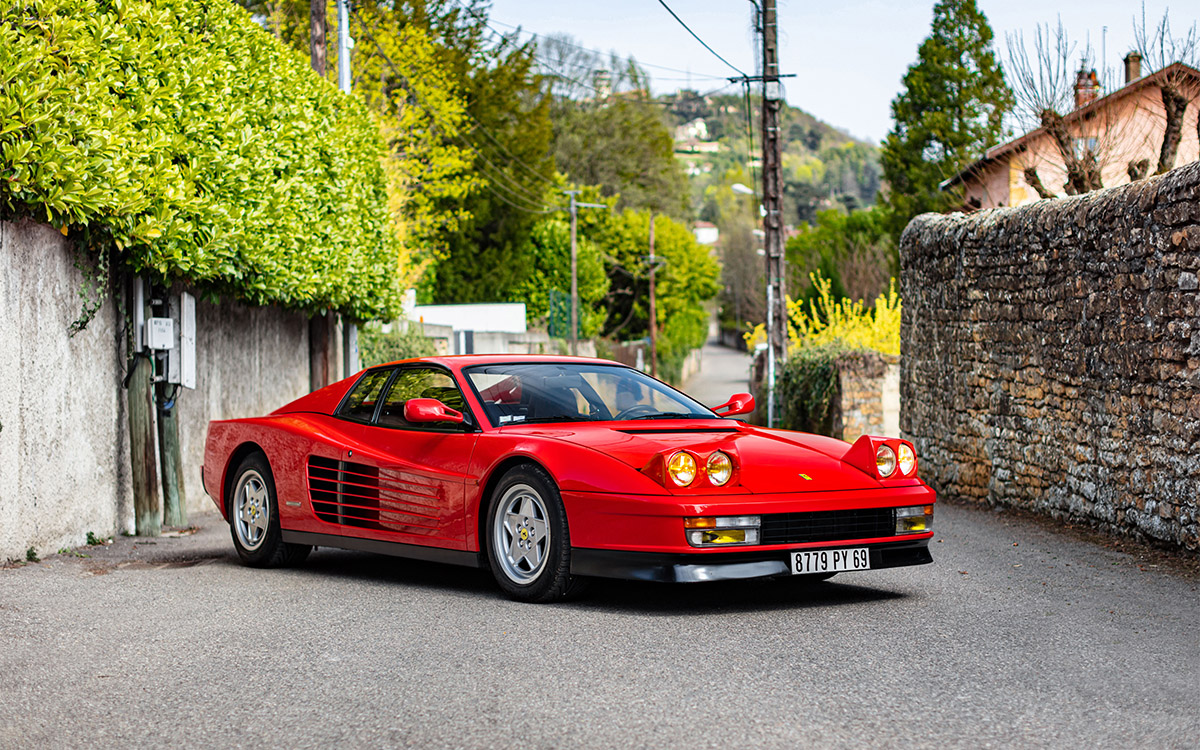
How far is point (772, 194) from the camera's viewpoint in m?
25.3

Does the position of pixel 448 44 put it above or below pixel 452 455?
above

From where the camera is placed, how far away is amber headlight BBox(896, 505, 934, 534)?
688 centimetres

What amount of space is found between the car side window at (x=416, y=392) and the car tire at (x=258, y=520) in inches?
45.5

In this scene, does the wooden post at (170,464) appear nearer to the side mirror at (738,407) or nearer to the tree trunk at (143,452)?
the tree trunk at (143,452)

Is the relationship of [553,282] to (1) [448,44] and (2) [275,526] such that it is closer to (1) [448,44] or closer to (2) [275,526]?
(1) [448,44]

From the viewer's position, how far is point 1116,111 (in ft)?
→ 51.5

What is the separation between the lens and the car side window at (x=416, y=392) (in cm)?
784

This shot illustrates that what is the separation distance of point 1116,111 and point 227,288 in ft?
34.0

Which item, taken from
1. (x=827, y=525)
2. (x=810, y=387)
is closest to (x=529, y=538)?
(x=827, y=525)

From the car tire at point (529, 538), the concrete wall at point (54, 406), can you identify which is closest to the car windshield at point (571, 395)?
the car tire at point (529, 538)

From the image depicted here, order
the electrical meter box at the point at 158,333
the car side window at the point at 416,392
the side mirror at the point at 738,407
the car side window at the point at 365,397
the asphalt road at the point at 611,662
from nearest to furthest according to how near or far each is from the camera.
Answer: the asphalt road at the point at 611,662, the car side window at the point at 416,392, the side mirror at the point at 738,407, the car side window at the point at 365,397, the electrical meter box at the point at 158,333

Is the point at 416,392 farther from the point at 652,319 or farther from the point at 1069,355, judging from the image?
the point at 652,319

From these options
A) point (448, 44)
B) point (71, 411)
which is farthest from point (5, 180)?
point (448, 44)

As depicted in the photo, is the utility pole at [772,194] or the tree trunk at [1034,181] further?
the utility pole at [772,194]
